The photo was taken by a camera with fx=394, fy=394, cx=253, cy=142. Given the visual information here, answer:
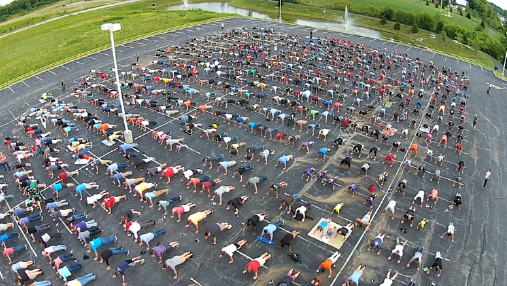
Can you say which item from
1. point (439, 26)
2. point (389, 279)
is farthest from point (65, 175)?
point (439, 26)

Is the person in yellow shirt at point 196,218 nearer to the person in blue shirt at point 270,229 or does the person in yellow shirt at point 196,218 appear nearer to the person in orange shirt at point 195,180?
the person in orange shirt at point 195,180

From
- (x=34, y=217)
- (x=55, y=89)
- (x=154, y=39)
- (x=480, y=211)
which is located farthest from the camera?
(x=154, y=39)

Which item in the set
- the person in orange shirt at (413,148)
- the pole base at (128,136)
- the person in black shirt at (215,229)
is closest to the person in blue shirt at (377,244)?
the person in black shirt at (215,229)

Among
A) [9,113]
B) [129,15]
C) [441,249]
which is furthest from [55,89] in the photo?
[129,15]

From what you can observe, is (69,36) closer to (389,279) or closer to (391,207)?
(391,207)

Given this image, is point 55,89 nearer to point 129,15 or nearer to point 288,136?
point 288,136

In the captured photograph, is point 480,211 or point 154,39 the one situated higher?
point 154,39

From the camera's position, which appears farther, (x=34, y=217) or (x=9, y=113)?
(x=9, y=113)
